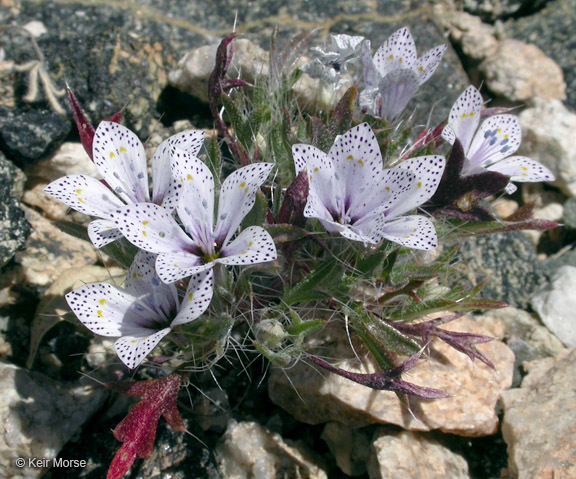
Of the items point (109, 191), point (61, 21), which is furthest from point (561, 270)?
point (61, 21)

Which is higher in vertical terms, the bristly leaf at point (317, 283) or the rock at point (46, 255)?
the bristly leaf at point (317, 283)

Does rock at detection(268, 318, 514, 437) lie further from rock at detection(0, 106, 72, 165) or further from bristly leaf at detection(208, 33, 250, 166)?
rock at detection(0, 106, 72, 165)

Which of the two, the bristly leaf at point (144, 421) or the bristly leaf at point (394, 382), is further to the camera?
the bristly leaf at point (394, 382)

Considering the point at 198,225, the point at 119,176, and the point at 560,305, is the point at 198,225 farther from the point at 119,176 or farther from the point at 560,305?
the point at 560,305

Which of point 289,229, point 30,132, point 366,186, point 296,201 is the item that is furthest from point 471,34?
point 30,132

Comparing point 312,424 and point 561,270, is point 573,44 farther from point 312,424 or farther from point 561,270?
point 312,424

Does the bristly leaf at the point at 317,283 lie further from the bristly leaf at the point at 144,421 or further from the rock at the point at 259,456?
the rock at the point at 259,456

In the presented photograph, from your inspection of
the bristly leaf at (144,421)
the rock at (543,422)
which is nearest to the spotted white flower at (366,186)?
the bristly leaf at (144,421)
